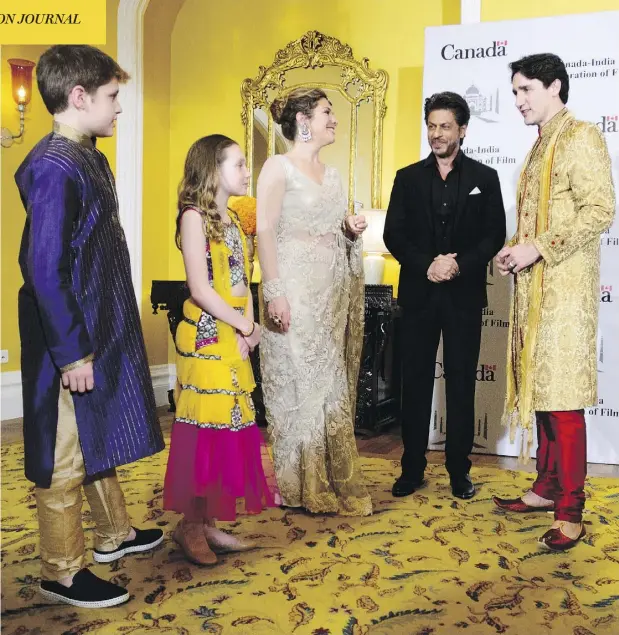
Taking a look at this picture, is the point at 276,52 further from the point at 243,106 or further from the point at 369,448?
the point at 369,448

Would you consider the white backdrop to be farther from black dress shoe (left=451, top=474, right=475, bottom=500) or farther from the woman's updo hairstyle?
the woman's updo hairstyle

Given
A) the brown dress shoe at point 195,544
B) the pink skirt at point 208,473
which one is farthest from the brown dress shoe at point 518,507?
the brown dress shoe at point 195,544

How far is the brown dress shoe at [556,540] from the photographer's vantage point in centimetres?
251

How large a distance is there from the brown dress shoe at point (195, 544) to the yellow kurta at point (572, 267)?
3.79ft

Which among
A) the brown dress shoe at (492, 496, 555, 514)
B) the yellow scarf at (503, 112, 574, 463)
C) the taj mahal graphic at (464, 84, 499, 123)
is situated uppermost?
the taj mahal graphic at (464, 84, 499, 123)

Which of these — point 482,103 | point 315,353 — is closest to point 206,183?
point 315,353

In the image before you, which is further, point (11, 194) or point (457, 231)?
point (11, 194)

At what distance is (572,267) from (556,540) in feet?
3.00

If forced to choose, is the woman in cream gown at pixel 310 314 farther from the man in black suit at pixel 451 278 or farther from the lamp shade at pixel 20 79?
the lamp shade at pixel 20 79

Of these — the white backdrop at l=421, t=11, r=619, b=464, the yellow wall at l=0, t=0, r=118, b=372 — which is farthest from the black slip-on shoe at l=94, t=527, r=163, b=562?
the yellow wall at l=0, t=0, r=118, b=372

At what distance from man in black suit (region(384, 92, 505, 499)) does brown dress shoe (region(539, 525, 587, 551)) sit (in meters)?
0.59

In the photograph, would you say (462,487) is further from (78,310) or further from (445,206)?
(78,310)

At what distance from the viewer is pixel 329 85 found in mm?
5160

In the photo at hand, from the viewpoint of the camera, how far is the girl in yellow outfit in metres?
2.27
